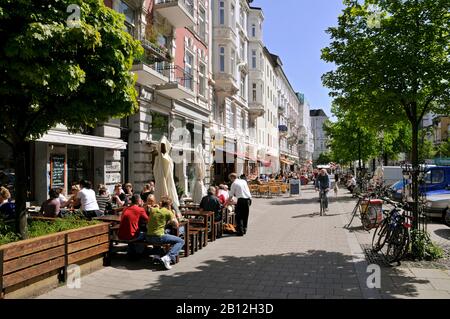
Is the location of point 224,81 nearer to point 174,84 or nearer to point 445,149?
point 174,84

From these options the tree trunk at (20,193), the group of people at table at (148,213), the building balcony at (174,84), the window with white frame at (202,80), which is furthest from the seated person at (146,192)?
the window with white frame at (202,80)

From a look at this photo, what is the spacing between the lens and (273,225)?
508 inches

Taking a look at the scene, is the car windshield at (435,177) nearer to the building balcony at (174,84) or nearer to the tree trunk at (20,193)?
the building balcony at (174,84)

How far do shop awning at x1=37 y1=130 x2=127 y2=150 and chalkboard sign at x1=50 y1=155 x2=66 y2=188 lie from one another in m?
0.80

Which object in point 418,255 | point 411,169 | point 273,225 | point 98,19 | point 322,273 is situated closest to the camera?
point 98,19

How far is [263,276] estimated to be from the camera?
6672 millimetres

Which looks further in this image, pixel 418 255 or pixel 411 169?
pixel 411 169

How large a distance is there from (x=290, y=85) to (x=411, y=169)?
213ft

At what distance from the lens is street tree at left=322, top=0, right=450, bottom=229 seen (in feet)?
25.3

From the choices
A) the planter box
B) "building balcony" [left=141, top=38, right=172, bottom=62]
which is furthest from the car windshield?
the planter box
